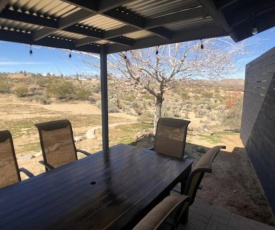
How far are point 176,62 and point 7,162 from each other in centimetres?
476

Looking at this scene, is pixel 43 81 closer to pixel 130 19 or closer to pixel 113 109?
pixel 113 109

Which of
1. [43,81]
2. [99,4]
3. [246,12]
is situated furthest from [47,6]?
[43,81]

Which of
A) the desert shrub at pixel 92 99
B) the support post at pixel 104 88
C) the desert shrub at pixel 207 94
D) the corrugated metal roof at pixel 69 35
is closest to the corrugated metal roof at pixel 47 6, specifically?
the corrugated metal roof at pixel 69 35

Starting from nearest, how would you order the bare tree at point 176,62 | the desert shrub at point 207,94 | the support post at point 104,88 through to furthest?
the support post at point 104,88
the bare tree at point 176,62
the desert shrub at point 207,94

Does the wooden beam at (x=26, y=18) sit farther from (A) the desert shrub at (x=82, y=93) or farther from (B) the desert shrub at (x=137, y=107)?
(A) the desert shrub at (x=82, y=93)

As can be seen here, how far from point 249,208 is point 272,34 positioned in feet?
15.8

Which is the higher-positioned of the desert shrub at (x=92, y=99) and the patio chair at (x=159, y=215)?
the patio chair at (x=159, y=215)

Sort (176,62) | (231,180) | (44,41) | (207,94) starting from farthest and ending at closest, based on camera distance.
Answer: (207,94) → (176,62) → (231,180) → (44,41)

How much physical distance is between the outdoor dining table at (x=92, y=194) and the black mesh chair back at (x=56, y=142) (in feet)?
1.54

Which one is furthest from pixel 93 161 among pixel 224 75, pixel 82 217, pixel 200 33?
pixel 224 75

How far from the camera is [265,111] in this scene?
161 inches

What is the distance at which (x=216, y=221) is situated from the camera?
2662mm

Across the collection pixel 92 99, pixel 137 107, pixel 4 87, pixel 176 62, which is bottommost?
pixel 137 107

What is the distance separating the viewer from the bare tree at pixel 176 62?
5.75 meters
